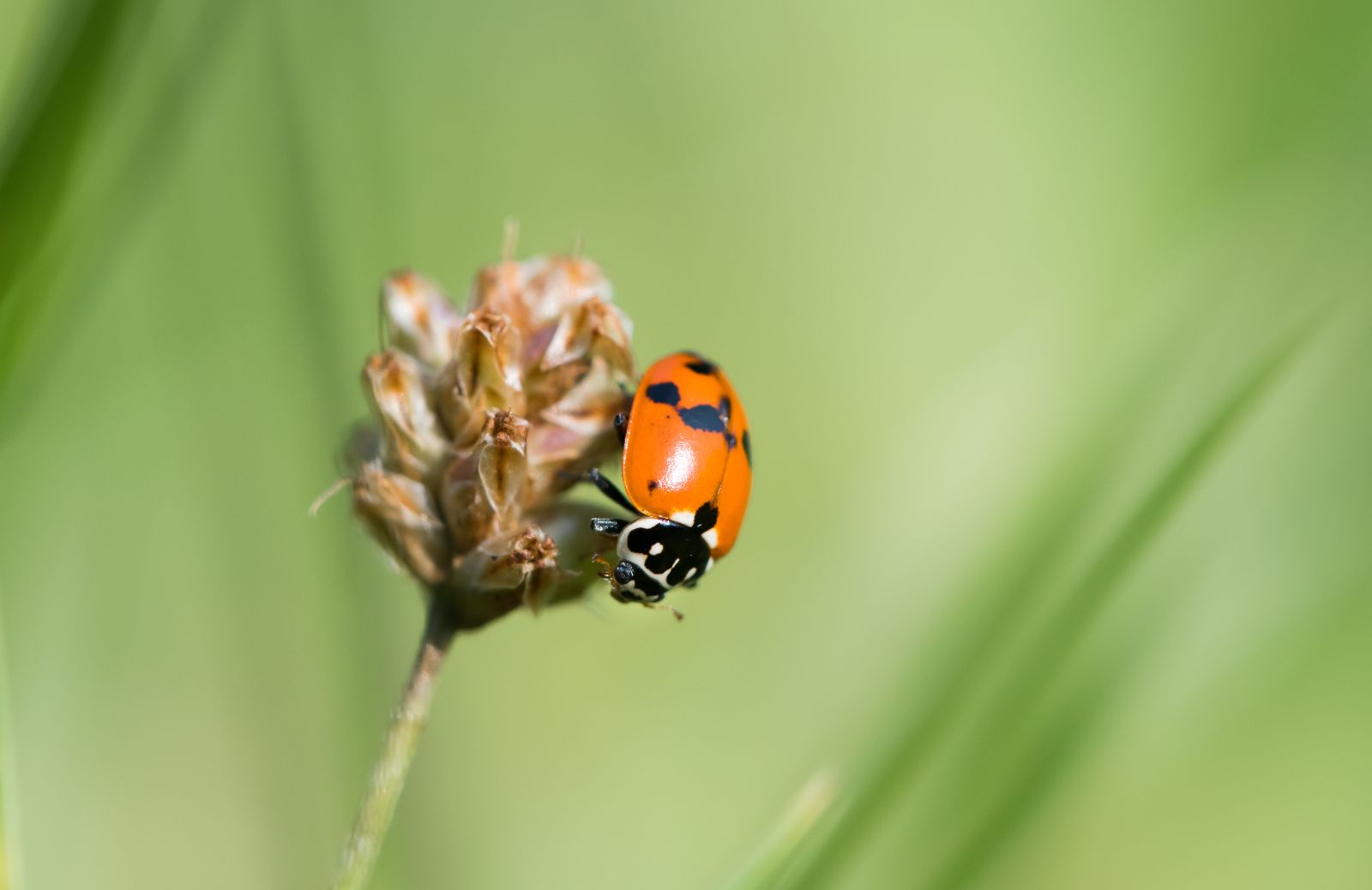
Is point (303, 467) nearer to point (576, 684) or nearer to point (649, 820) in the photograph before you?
point (576, 684)

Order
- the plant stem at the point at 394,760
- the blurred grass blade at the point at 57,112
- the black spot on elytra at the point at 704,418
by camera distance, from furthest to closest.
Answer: the black spot on elytra at the point at 704,418
the plant stem at the point at 394,760
the blurred grass blade at the point at 57,112

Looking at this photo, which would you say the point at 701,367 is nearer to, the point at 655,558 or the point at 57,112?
the point at 655,558

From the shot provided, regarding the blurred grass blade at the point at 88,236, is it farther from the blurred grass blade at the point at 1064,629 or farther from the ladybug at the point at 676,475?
the blurred grass blade at the point at 1064,629

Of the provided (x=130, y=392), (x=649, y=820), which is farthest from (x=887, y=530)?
(x=130, y=392)

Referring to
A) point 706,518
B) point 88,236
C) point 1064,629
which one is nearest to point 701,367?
point 706,518

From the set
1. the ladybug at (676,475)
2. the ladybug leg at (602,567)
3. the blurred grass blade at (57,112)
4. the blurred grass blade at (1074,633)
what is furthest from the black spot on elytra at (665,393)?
the blurred grass blade at (57,112)
